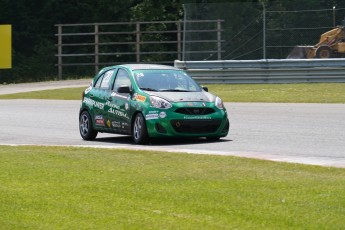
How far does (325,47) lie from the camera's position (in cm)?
3503

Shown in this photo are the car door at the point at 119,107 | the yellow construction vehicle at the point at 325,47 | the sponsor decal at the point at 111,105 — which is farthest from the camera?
the yellow construction vehicle at the point at 325,47

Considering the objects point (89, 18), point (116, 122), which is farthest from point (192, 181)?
point (89, 18)

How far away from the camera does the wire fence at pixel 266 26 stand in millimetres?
34875

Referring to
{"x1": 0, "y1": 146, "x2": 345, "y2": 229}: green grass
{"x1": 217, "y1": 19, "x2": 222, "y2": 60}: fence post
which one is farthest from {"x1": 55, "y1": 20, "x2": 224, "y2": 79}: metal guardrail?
{"x1": 0, "y1": 146, "x2": 345, "y2": 229}: green grass

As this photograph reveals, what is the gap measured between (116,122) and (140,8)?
3405 cm

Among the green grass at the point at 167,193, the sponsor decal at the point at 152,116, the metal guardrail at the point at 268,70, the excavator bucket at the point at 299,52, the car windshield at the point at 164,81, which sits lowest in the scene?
the green grass at the point at 167,193

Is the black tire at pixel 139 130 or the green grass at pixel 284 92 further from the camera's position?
the green grass at pixel 284 92

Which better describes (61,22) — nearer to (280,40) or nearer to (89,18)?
(89,18)

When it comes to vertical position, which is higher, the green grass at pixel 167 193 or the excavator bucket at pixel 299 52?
the excavator bucket at pixel 299 52

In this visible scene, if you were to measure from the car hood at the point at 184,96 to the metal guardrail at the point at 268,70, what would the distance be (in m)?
15.6

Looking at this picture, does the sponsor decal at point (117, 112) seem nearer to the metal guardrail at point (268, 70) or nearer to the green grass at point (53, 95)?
the green grass at point (53, 95)

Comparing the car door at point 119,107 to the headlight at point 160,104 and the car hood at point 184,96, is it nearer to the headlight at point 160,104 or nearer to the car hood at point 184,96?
the car hood at point 184,96

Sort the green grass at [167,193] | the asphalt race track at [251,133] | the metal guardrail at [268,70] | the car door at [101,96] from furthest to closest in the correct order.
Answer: the metal guardrail at [268,70] → the car door at [101,96] → the asphalt race track at [251,133] → the green grass at [167,193]

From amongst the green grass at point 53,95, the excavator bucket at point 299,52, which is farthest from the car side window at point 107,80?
the excavator bucket at point 299,52
